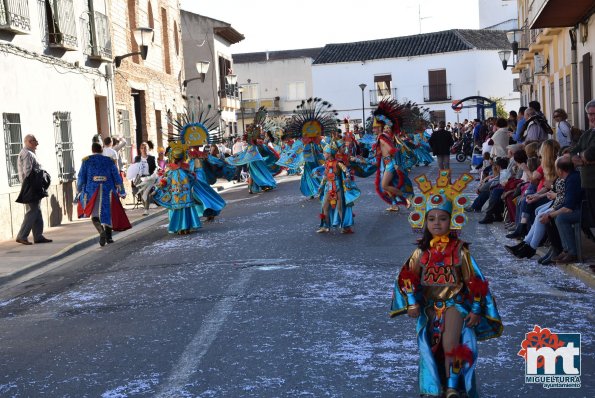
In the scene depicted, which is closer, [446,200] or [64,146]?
[446,200]

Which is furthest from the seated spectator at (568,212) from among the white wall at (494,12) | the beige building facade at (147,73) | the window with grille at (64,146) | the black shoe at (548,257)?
the white wall at (494,12)

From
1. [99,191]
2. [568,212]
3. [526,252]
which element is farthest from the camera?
[99,191]

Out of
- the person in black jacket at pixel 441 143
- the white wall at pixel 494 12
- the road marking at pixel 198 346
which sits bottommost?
the road marking at pixel 198 346

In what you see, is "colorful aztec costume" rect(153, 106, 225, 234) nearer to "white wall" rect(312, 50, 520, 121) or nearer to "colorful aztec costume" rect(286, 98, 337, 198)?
"colorful aztec costume" rect(286, 98, 337, 198)

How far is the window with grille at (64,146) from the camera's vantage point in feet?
62.7

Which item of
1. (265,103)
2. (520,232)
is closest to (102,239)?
(520,232)

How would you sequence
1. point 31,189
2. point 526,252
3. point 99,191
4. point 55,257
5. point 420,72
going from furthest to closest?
point 420,72 < point 31,189 < point 99,191 < point 55,257 < point 526,252

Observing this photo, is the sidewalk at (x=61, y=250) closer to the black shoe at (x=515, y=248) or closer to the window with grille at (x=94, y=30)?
the black shoe at (x=515, y=248)

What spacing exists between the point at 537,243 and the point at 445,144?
14.0 m

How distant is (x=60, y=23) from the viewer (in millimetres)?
19062

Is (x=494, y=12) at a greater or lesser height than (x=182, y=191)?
greater

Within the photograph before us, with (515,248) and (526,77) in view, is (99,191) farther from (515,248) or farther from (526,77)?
(526,77)

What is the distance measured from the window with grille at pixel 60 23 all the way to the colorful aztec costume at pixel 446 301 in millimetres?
15045

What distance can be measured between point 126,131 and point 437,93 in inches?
1549
